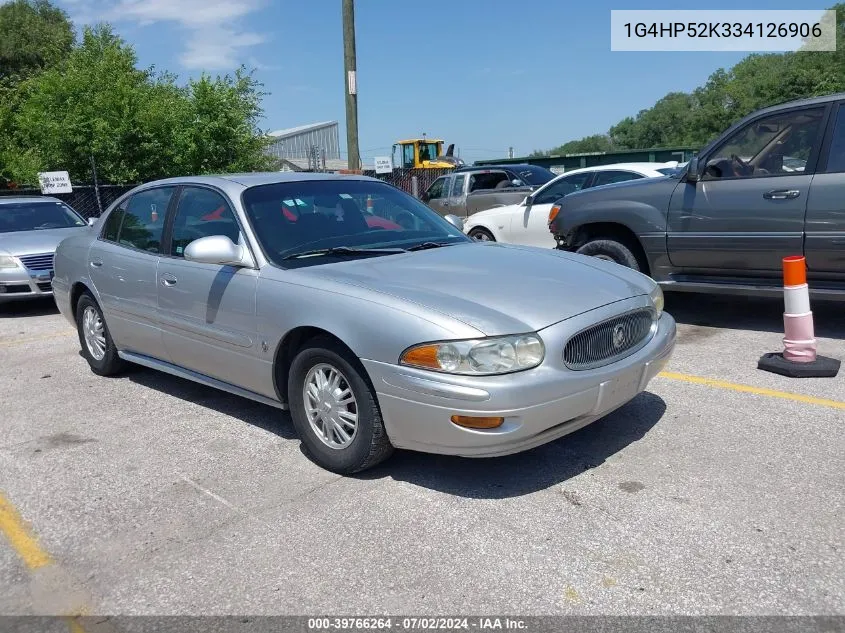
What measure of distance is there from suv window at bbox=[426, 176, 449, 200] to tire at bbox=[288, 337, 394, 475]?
42.7 ft

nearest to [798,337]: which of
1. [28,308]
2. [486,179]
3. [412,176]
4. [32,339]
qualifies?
[32,339]

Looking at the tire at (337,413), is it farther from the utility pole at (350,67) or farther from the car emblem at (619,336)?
the utility pole at (350,67)

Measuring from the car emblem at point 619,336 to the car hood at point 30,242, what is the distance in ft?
25.5

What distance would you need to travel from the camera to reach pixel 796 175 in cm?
616

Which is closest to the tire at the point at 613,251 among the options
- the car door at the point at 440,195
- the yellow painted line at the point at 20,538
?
the yellow painted line at the point at 20,538

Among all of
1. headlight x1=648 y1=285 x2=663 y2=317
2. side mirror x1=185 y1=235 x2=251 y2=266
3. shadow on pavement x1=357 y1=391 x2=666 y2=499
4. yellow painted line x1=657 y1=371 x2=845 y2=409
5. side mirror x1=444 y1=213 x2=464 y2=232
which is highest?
side mirror x1=444 y1=213 x2=464 y2=232

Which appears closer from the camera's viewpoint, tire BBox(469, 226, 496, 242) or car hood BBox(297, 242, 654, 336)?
car hood BBox(297, 242, 654, 336)

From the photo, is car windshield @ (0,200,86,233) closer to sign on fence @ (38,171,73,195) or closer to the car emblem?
sign on fence @ (38,171,73,195)

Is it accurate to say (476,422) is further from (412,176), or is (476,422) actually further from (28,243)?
(412,176)

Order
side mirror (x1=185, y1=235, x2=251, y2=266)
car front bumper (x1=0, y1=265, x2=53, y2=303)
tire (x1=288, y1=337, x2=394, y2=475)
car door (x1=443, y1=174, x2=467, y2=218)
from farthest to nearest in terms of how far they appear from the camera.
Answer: car door (x1=443, y1=174, x2=467, y2=218) < car front bumper (x1=0, y1=265, x2=53, y2=303) < side mirror (x1=185, y1=235, x2=251, y2=266) < tire (x1=288, y1=337, x2=394, y2=475)

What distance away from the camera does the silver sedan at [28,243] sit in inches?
368

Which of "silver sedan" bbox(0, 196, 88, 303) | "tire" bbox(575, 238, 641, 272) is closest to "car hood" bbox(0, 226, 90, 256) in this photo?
"silver sedan" bbox(0, 196, 88, 303)

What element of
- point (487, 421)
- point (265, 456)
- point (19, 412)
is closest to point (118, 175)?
point (19, 412)

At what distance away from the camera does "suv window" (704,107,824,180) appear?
6.20 m
